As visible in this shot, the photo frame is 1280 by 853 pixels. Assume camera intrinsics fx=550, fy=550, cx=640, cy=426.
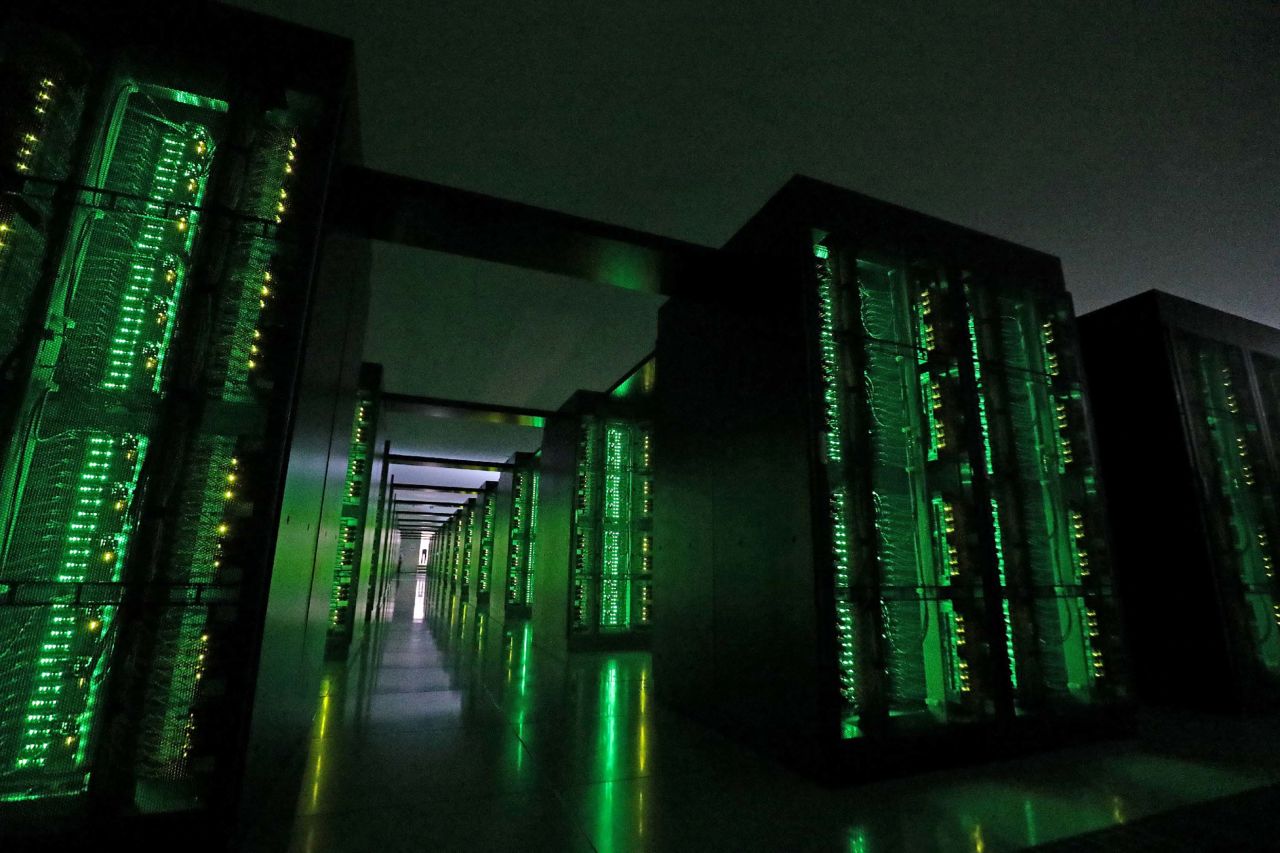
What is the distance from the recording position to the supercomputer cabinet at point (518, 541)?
9742 mm

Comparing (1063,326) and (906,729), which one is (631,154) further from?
(906,729)

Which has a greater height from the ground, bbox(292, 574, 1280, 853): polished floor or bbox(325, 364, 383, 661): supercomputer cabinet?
bbox(325, 364, 383, 661): supercomputer cabinet

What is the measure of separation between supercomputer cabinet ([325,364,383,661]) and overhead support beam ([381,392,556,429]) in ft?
4.96

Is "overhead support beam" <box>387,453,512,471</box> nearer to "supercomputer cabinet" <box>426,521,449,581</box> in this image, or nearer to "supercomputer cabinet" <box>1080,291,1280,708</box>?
"supercomputer cabinet" <box>1080,291,1280,708</box>

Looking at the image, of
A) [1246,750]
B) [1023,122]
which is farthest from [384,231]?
[1246,750]

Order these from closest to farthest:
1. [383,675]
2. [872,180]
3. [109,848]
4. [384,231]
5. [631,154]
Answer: [109,848] < [384,231] < [631,154] < [872,180] < [383,675]

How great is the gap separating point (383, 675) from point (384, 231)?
3754 mm

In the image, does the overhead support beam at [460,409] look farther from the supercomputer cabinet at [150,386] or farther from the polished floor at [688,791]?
the supercomputer cabinet at [150,386]

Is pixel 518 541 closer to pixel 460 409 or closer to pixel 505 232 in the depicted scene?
pixel 460 409

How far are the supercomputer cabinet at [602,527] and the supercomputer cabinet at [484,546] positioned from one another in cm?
461

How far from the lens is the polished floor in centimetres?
188

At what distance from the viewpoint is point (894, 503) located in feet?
9.33

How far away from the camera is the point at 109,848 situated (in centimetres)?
149

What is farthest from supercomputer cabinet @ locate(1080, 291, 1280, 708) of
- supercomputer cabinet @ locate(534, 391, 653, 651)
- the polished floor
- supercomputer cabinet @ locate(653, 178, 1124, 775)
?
supercomputer cabinet @ locate(534, 391, 653, 651)
